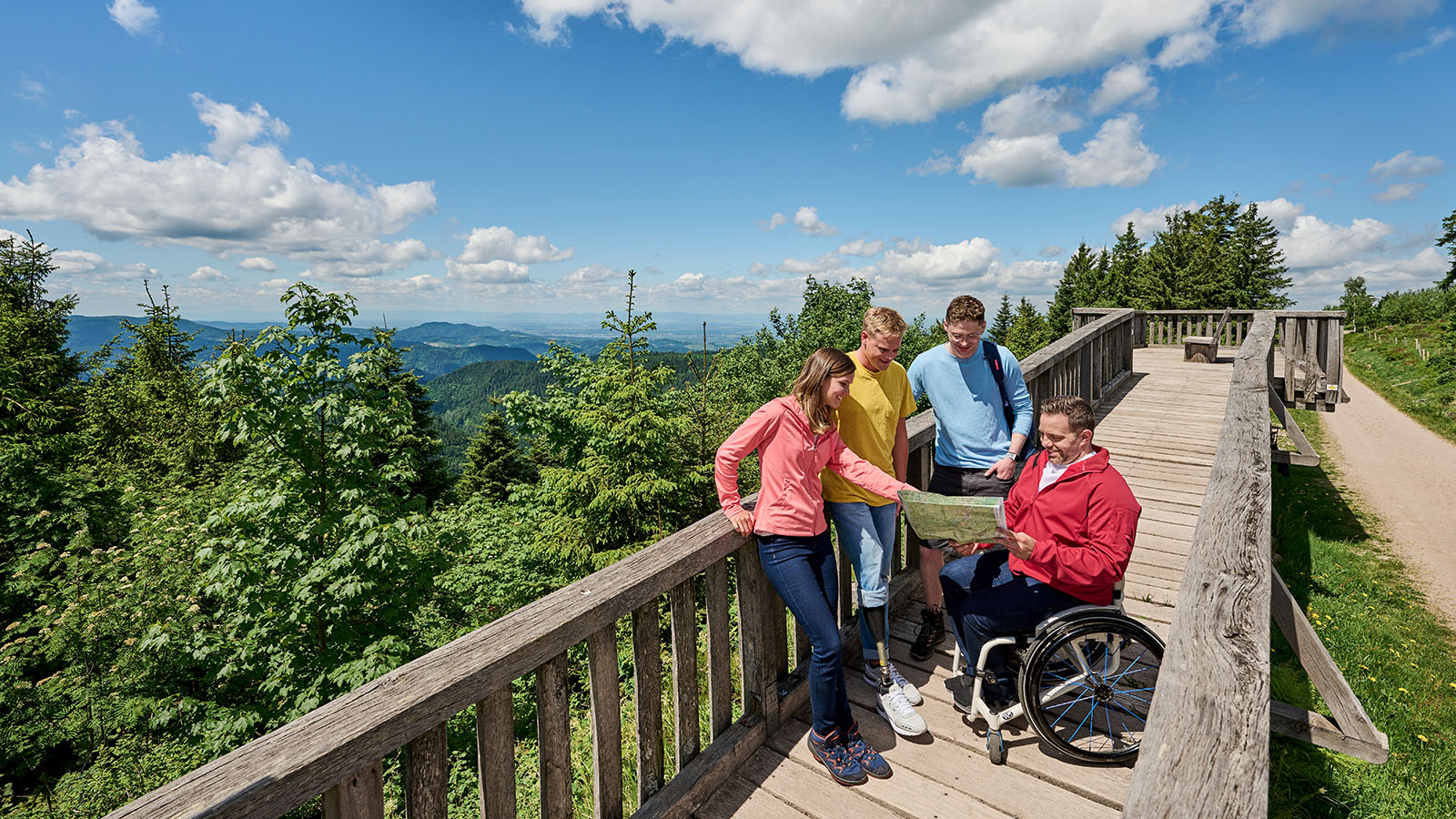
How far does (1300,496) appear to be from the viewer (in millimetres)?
11820

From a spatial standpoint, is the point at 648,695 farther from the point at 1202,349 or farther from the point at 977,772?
the point at 1202,349

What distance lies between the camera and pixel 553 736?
1.91m

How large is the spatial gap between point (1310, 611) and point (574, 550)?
544 inches

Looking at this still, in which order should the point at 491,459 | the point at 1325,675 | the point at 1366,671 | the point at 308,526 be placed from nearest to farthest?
the point at 1325,675 < the point at 1366,671 < the point at 308,526 < the point at 491,459

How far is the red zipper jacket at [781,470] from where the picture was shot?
2490 millimetres

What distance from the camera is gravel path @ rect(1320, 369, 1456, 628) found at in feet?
29.6

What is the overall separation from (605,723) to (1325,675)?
3.48 metres

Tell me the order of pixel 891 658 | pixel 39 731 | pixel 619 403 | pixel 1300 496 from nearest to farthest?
pixel 891 658 → pixel 39 731 → pixel 1300 496 → pixel 619 403

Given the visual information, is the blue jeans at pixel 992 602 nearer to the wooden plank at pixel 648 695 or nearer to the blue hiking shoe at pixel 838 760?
the blue hiking shoe at pixel 838 760

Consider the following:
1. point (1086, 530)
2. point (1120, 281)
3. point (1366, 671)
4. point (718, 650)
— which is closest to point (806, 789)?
point (718, 650)

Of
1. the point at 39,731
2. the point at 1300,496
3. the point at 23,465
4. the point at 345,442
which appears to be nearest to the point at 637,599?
the point at 345,442

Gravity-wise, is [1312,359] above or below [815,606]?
above

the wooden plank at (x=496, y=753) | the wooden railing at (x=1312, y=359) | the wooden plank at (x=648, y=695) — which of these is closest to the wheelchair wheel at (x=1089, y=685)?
the wooden plank at (x=648, y=695)

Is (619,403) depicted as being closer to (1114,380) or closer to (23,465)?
(1114,380)
